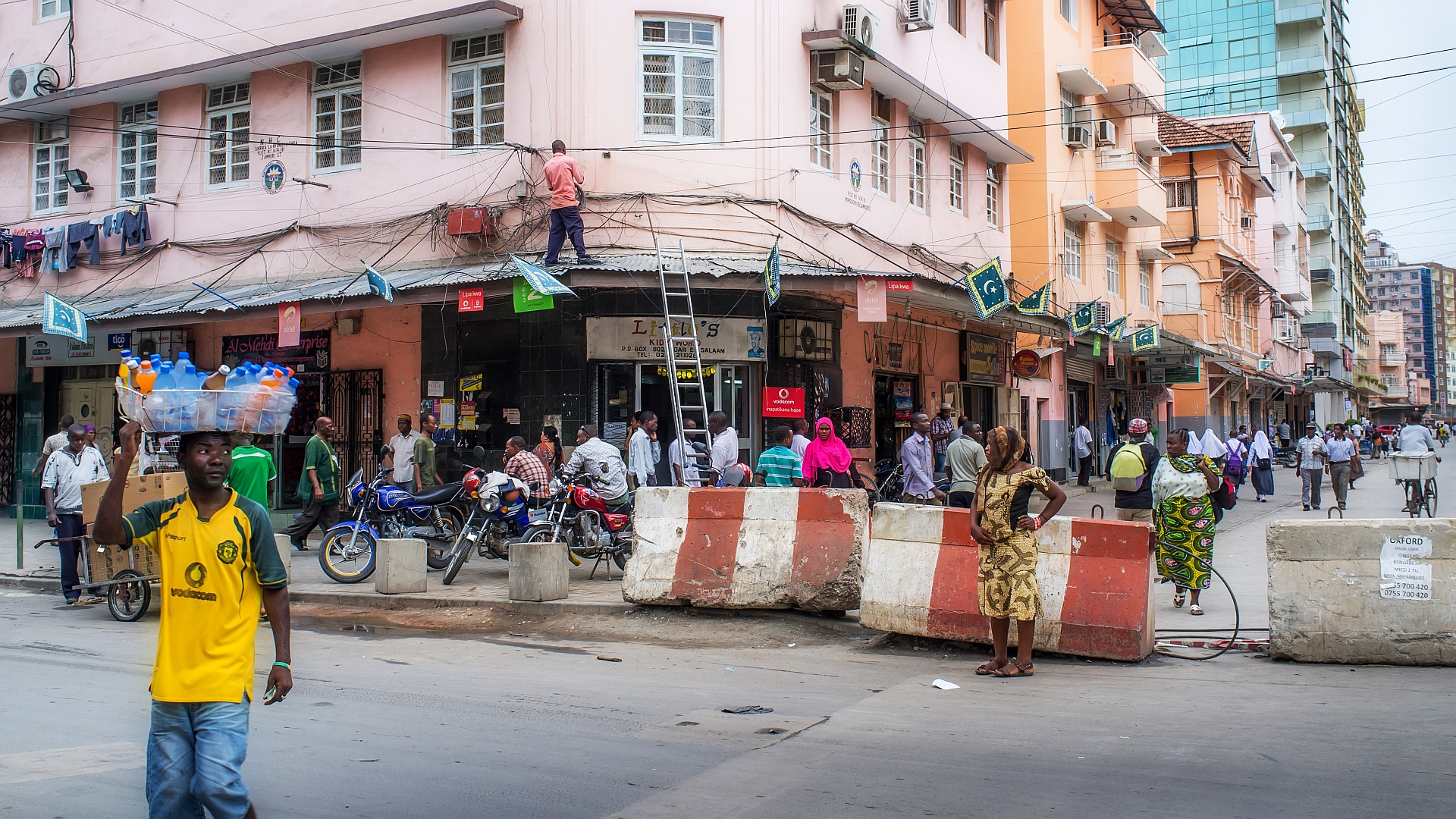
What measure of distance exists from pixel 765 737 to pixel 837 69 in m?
12.5

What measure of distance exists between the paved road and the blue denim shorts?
1.06m

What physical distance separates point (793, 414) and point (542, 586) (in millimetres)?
6630

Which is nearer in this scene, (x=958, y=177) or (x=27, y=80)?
(x=27, y=80)

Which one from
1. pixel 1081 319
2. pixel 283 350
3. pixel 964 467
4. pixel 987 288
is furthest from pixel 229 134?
pixel 1081 319

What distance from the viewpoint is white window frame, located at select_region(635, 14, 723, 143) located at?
15.3m

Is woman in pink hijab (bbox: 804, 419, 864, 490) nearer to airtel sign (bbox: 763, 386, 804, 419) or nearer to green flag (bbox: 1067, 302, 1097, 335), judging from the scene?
airtel sign (bbox: 763, 386, 804, 419)

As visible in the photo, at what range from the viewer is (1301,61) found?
6250cm

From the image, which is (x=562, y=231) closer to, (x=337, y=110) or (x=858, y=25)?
(x=337, y=110)

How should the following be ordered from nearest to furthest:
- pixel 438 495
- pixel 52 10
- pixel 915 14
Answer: pixel 438 495 < pixel 915 14 < pixel 52 10

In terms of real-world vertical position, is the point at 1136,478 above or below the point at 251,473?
below

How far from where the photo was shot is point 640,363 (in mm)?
15219

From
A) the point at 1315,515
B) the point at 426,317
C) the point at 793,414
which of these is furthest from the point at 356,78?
the point at 1315,515

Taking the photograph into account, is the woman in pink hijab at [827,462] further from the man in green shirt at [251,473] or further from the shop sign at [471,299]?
the man in green shirt at [251,473]

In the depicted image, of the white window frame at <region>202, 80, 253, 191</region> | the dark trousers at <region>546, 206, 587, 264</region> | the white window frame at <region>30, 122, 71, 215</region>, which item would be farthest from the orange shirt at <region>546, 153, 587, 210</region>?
the white window frame at <region>30, 122, 71, 215</region>
